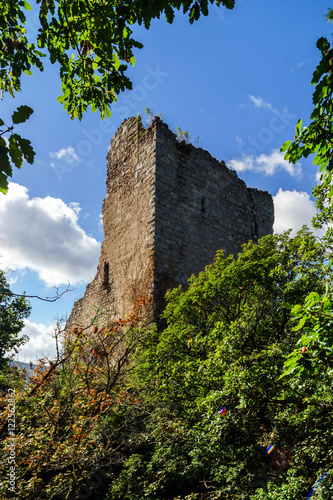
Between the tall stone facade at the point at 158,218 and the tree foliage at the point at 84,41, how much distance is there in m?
4.59

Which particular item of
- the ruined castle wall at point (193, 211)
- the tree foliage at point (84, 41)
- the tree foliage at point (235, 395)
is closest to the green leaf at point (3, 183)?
the tree foliage at point (84, 41)

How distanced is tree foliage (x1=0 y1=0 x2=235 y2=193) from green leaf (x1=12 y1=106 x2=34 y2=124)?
139 cm

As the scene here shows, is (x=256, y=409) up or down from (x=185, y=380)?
down

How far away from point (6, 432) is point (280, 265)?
15.0 ft

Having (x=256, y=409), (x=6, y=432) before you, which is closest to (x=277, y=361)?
(x=256, y=409)

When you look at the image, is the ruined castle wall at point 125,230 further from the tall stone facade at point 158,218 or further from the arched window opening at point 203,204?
the arched window opening at point 203,204

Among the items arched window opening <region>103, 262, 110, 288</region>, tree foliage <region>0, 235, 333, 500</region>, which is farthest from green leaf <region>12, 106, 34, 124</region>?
arched window opening <region>103, 262, 110, 288</region>

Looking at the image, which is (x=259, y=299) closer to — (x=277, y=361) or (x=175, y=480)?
(x=277, y=361)

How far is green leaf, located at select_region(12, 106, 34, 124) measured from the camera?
5.62ft

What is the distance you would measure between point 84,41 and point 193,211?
19.3 feet

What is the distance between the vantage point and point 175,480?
4.68m

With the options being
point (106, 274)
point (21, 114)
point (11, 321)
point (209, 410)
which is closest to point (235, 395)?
point (209, 410)

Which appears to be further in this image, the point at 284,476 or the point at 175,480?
the point at 175,480

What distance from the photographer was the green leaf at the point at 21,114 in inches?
67.4
